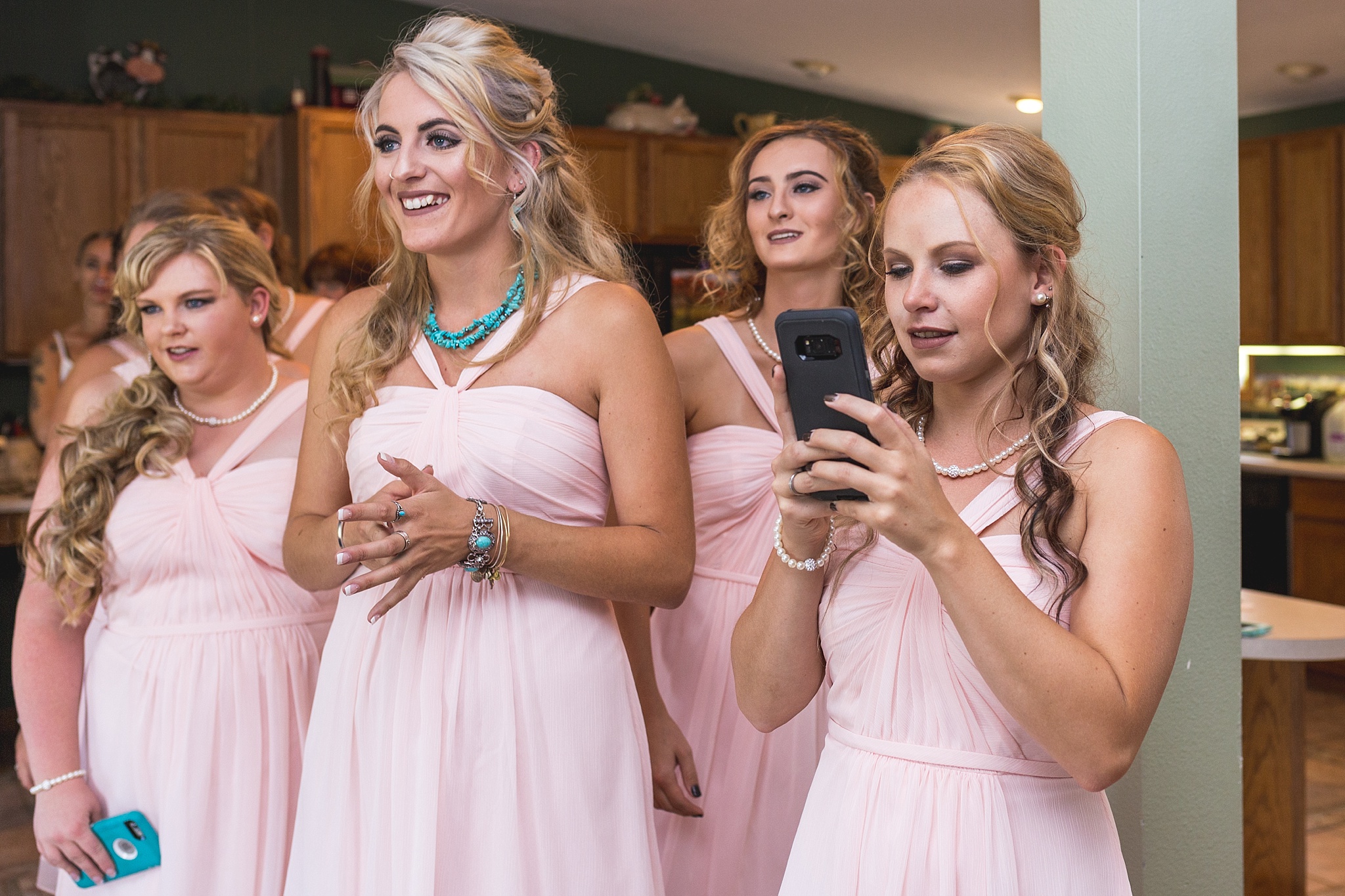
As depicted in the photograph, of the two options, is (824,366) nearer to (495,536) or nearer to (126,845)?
(495,536)

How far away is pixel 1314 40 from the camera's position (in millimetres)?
A: 5844

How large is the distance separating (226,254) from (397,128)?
23.0 inches

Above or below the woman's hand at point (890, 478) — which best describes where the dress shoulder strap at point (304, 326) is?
above

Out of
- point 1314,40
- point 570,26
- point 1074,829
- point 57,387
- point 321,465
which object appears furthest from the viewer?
point 570,26

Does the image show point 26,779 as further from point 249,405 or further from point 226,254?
point 226,254

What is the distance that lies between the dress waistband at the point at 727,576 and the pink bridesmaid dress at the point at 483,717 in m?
0.53

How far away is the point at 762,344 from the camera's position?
2.31 m

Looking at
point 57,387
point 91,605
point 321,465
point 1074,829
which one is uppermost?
point 57,387

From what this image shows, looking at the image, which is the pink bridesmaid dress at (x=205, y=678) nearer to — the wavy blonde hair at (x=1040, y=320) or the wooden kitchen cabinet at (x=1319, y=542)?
the wavy blonde hair at (x=1040, y=320)

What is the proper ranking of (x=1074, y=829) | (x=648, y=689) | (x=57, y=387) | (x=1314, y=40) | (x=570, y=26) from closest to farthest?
(x=1074, y=829), (x=648, y=689), (x=57, y=387), (x=1314, y=40), (x=570, y=26)

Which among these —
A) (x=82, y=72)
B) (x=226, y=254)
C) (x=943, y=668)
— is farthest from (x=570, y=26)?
(x=943, y=668)

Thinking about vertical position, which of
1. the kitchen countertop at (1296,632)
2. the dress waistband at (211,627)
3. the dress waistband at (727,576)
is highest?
the dress waistband at (727,576)

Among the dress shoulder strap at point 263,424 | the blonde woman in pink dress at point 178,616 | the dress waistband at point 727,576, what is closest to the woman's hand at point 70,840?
the blonde woman in pink dress at point 178,616

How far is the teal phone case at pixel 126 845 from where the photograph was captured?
6.13 ft
